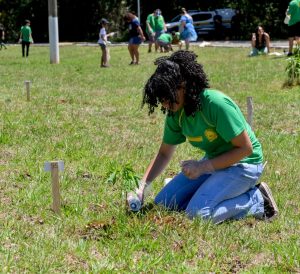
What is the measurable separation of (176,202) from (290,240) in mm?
984

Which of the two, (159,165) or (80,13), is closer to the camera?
(159,165)

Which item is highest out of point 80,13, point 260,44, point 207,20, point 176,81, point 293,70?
point 176,81

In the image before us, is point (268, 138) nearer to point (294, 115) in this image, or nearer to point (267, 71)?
point (294, 115)

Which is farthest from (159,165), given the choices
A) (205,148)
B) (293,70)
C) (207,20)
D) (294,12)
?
(207,20)

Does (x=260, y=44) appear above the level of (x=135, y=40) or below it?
below

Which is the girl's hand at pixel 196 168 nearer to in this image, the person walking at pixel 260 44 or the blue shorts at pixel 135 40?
the blue shorts at pixel 135 40

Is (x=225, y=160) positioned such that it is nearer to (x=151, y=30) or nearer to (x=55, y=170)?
(x=55, y=170)

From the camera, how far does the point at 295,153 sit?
7043 millimetres

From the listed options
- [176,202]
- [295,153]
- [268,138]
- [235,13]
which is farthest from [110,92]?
[235,13]

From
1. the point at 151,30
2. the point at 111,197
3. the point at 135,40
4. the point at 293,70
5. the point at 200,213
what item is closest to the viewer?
the point at 200,213

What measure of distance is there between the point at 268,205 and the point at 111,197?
4.18ft

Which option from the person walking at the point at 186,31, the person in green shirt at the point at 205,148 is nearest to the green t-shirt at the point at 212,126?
the person in green shirt at the point at 205,148

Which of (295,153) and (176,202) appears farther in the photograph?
(295,153)

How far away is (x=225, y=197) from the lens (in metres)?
4.70
